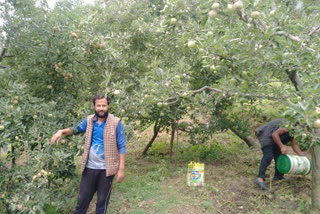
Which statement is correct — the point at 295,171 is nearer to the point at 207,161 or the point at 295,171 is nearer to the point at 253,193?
the point at 253,193

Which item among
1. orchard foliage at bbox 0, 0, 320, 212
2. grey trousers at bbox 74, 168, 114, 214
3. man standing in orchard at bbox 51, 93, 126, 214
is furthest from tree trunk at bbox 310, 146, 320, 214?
grey trousers at bbox 74, 168, 114, 214

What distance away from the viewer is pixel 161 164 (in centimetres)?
543

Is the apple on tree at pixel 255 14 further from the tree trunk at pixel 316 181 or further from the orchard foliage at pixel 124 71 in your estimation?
the tree trunk at pixel 316 181

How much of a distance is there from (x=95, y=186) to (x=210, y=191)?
6.37 ft

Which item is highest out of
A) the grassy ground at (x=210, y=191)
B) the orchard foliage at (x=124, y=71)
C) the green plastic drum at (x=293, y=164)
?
the orchard foliage at (x=124, y=71)

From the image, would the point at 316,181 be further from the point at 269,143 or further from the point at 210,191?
A: the point at 210,191

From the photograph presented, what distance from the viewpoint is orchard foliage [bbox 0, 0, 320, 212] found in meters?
2.65

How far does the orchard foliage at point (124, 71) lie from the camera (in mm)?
2646

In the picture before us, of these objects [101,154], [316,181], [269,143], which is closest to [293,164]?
[269,143]

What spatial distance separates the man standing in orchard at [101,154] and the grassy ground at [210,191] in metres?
0.86

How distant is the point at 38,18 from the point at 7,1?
0.58 meters

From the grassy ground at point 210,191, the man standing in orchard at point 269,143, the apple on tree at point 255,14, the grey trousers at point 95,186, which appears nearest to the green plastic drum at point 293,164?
the man standing in orchard at point 269,143

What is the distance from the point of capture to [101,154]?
2.84 metres

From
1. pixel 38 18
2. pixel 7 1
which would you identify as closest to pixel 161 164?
pixel 38 18
